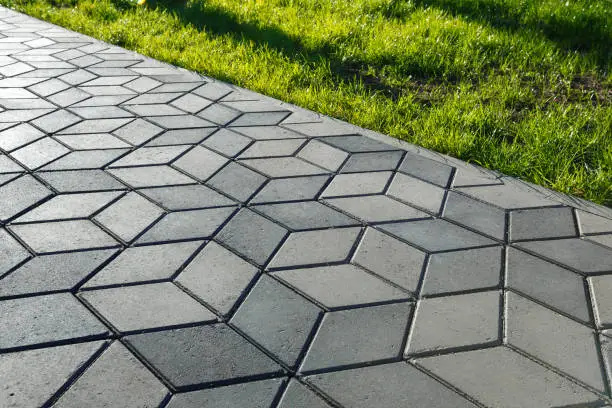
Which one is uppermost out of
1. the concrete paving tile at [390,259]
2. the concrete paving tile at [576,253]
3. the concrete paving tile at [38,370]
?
the concrete paving tile at [576,253]

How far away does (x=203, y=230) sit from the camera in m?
2.90

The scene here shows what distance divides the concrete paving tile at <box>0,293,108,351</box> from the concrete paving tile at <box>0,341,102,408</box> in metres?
0.06

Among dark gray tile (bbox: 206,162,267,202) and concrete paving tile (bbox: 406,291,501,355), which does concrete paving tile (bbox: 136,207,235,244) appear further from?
concrete paving tile (bbox: 406,291,501,355)

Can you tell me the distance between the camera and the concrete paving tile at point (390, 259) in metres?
2.61

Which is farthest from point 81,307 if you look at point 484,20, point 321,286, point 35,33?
point 484,20

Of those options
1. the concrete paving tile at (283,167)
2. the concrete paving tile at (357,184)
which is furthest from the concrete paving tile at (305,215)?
the concrete paving tile at (283,167)

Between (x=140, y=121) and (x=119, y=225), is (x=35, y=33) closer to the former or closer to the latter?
(x=140, y=121)

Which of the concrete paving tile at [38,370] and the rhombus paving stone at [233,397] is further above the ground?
the rhombus paving stone at [233,397]

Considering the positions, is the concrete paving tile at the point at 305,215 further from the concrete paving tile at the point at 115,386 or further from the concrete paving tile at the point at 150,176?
the concrete paving tile at the point at 115,386

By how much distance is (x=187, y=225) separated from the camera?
293 centimetres

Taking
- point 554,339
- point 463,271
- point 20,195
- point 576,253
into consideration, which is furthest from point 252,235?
point 576,253

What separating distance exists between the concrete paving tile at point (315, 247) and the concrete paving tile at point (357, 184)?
0.39m

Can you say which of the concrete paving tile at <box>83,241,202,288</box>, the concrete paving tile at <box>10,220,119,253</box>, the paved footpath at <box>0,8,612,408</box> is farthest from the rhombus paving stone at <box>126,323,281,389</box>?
the concrete paving tile at <box>10,220,119,253</box>

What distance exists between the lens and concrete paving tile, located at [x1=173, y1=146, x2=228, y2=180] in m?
3.46
